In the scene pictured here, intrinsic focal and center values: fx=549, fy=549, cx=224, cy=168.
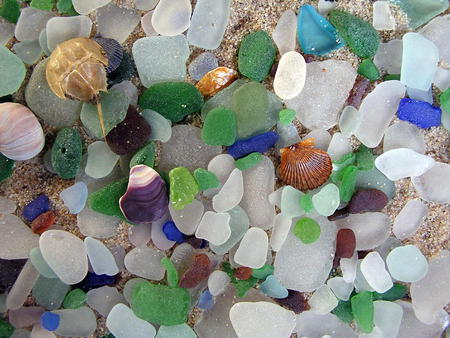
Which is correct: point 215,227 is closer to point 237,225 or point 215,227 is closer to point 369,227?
point 237,225

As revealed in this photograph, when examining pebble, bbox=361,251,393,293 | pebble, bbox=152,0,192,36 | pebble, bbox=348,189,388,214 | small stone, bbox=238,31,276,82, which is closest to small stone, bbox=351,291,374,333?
pebble, bbox=361,251,393,293

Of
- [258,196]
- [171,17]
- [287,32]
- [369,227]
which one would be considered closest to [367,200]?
[369,227]

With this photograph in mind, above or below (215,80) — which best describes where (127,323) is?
below

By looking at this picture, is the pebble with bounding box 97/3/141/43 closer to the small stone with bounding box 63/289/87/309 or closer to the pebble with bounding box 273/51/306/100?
the pebble with bounding box 273/51/306/100

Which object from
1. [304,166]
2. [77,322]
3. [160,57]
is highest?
[160,57]

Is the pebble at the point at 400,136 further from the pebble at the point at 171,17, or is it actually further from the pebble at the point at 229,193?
the pebble at the point at 171,17

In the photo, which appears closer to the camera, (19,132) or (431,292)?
(19,132)
